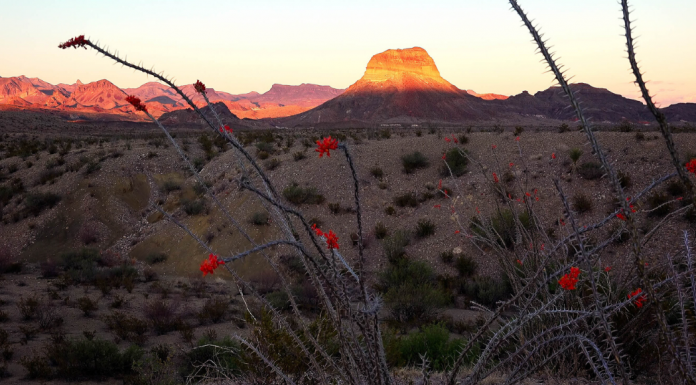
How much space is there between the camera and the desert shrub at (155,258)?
17.0m

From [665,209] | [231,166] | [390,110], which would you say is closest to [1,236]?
[231,166]

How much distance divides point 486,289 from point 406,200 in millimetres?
6355

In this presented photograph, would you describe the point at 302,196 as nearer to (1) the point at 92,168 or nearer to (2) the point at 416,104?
(1) the point at 92,168

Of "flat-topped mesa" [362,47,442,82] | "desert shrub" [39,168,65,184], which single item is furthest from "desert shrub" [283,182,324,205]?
"flat-topped mesa" [362,47,442,82]

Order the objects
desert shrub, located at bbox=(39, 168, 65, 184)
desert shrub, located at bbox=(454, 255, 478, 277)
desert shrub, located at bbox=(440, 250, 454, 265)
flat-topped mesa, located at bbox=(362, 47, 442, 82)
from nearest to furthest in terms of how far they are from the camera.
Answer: desert shrub, located at bbox=(454, 255, 478, 277), desert shrub, located at bbox=(440, 250, 454, 265), desert shrub, located at bbox=(39, 168, 65, 184), flat-topped mesa, located at bbox=(362, 47, 442, 82)

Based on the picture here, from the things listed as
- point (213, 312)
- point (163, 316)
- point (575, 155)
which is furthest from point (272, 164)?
point (575, 155)

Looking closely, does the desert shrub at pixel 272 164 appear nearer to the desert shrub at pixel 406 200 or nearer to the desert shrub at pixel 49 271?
the desert shrub at pixel 406 200

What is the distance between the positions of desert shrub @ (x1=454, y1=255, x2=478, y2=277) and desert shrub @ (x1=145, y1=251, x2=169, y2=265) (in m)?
11.7

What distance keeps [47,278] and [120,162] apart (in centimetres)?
1172

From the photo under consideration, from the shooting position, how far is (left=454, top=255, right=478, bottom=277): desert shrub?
13258mm

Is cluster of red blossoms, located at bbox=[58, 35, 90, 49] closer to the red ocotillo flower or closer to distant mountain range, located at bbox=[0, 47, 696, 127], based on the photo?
the red ocotillo flower

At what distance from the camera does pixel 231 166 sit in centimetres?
2267

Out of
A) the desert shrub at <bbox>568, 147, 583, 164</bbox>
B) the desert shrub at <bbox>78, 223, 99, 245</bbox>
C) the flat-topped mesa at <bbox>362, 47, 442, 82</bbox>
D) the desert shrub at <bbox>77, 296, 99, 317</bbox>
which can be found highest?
the flat-topped mesa at <bbox>362, 47, 442, 82</bbox>

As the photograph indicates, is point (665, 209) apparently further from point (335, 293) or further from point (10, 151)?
point (10, 151)
